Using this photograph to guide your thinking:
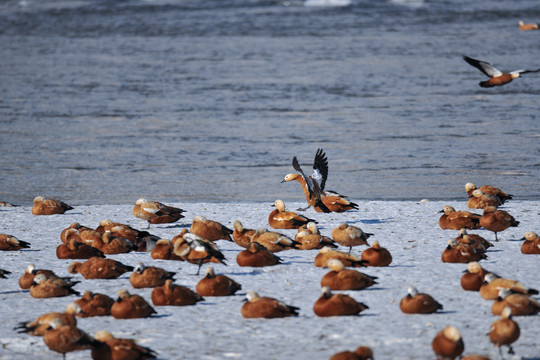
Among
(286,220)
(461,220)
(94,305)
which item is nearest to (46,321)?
(94,305)

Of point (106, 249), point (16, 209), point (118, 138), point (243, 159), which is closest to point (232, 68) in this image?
point (118, 138)

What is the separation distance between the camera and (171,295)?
8.85 meters

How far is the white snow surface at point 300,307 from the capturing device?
7641 millimetres

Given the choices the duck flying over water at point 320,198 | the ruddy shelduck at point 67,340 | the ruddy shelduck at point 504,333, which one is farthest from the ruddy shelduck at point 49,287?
the duck flying over water at point 320,198

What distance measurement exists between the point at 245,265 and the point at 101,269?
1659 millimetres

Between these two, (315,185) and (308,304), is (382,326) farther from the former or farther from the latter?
(315,185)

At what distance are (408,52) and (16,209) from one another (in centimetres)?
Result: 2451

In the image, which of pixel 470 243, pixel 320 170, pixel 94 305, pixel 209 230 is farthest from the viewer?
pixel 320 170

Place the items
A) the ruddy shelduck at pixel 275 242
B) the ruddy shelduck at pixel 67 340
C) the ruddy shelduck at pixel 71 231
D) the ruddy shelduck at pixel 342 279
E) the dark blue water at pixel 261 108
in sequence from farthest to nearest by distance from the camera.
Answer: the dark blue water at pixel 261 108 < the ruddy shelduck at pixel 71 231 < the ruddy shelduck at pixel 275 242 < the ruddy shelduck at pixel 342 279 < the ruddy shelduck at pixel 67 340

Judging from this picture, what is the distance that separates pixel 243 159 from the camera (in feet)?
63.7

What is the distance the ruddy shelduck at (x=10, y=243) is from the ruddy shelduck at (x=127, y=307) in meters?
3.19

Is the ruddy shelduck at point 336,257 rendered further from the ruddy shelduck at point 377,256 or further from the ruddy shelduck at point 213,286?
the ruddy shelduck at point 213,286

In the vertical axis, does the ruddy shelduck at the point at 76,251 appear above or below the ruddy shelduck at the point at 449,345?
below

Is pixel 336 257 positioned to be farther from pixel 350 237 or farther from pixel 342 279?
pixel 350 237
